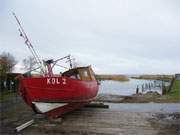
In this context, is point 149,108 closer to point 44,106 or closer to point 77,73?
point 77,73

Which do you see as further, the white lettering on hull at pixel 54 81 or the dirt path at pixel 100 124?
the white lettering on hull at pixel 54 81

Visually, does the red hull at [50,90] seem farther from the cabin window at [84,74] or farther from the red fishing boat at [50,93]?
the cabin window at [84,74]

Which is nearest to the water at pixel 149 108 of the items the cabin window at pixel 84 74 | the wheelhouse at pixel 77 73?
the cabin window at pixel 84 74

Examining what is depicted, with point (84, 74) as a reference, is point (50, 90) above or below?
below

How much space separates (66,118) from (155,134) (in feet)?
13.3

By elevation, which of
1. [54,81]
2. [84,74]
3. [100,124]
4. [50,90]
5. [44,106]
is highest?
[84,74]

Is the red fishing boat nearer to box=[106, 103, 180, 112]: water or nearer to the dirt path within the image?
the dirt path

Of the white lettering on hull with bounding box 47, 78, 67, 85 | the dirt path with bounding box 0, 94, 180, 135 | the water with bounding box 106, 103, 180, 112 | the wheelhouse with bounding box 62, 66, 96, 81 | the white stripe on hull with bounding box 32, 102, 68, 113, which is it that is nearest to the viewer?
the dirt path with bounding box 0, 94, 180, 135

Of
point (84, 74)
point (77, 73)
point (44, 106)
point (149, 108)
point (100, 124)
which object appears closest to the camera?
point (100, 124)

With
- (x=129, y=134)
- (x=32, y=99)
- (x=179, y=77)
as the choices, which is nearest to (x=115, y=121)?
(x=129, y=134)

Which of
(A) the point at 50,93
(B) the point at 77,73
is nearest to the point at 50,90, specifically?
(A) the point at 50,93

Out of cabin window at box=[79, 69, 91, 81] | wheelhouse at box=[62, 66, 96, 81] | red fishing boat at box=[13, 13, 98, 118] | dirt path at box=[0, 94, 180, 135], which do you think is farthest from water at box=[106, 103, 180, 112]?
red fishing boat at box=[13, 13, 98, 118]

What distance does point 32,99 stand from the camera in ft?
32.2

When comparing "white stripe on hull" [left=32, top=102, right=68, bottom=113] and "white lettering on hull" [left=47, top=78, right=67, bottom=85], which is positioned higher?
"white lettering on hull" [left=47, top=78, right=67, bottom=85]
